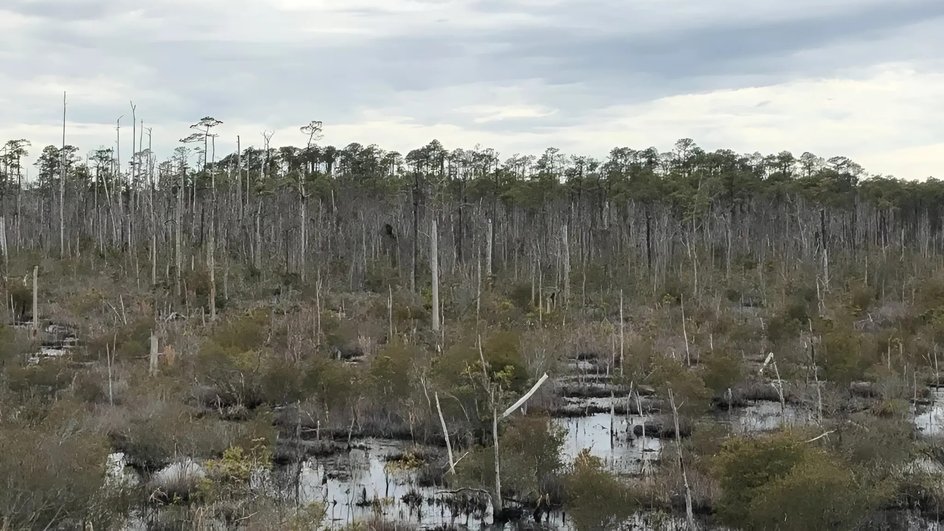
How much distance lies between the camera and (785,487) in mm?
8797

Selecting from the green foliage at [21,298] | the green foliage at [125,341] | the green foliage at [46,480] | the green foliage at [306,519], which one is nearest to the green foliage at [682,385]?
the green foliage at [306,519]

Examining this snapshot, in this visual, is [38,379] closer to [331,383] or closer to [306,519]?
[331,383]

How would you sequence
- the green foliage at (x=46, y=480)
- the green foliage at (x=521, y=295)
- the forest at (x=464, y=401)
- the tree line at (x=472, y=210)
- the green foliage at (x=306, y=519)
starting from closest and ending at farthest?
the green foliage at (x=46, y=480), the green foliage at (x=306, y=519), the forest at (x=464, y=401), the green foliage at (x=521, y=295), the tree line at (x=472, y=210)

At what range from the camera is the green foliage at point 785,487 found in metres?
8.80

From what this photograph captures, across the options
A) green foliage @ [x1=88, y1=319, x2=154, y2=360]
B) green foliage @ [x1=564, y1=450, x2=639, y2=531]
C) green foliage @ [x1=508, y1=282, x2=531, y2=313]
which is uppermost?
green foliage @ [x1=508, y1=282, x2=531, y2=313]

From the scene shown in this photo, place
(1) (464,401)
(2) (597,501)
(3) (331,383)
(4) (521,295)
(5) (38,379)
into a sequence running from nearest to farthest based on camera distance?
(2) (597,501), (1) (464,401), (5) (38,379), (3) (331,383), (4) (521,295)

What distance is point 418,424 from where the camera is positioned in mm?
15703

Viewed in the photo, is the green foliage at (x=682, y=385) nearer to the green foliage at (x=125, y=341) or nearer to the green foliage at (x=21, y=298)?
the green foliage at (x=125, y=341)

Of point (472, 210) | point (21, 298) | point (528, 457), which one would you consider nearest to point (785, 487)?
point (528, 457)

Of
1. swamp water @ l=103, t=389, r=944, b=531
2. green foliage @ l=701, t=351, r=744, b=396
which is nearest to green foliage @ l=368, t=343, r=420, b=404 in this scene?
swamp water @ l=103, t=389, r=944, b=531

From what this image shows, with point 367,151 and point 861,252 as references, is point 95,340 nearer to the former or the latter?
point 861,252

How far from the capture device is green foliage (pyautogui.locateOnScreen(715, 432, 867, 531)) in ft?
28.9

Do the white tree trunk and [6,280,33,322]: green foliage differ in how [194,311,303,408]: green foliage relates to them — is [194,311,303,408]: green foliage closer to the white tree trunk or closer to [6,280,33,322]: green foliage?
the white tree trunk

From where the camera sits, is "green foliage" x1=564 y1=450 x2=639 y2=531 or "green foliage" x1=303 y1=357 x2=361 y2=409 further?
"green foliage" x1=303 y1=357 x2=361 y2=409
